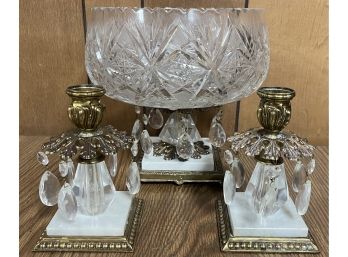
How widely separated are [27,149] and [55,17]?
306 mm

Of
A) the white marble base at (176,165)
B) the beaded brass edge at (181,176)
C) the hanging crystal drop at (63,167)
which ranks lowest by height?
the beaded brass edge at (181,176)

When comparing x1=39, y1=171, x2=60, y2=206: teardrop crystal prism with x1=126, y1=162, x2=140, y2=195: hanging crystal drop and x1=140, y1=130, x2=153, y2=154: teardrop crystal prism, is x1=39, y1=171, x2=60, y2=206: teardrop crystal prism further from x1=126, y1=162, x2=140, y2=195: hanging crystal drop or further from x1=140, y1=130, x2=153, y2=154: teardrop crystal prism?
x1=140, y1=130, x2=153, y2=154: teardrop crystal prism

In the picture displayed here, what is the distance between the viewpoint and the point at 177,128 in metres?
0.77

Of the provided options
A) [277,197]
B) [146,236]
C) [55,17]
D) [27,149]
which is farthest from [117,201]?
[55,17]

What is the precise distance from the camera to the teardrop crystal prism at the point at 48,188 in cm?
54

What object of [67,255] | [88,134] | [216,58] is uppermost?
[216,58]

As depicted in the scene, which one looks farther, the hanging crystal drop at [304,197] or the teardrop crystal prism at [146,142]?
the teardrop crystal prism at [146,142]

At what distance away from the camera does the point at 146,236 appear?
558 mm

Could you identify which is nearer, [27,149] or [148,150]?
[148,150]

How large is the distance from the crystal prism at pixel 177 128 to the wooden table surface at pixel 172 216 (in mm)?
101

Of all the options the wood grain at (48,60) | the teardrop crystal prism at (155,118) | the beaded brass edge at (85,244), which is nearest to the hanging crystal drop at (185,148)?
the teardrop crystal prism at (155,118)

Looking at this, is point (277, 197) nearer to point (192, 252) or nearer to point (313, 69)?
point (192, 252)

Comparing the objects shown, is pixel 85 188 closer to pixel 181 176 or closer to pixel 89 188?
pixel 89 188

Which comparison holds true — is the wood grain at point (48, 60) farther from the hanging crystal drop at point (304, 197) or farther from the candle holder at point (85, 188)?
the hanging crystal drop at point (304, 197)
